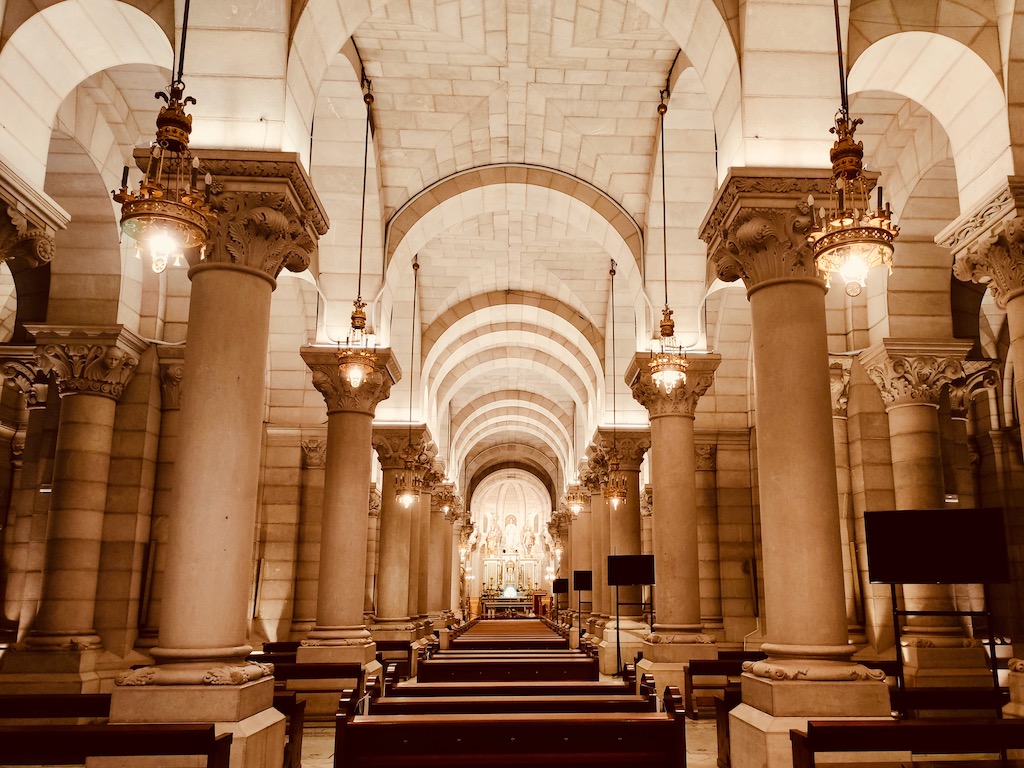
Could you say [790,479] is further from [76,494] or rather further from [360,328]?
[76,494]

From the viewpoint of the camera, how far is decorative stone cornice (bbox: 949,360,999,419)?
13180mm

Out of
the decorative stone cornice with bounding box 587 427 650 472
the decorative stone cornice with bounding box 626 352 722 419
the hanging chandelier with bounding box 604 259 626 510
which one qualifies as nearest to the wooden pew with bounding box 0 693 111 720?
the decorative stone cornice with bounding box 626 352 722 419

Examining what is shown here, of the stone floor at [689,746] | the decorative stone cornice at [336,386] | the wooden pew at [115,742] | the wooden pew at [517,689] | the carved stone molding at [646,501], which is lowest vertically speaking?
the stone floor at [689,746]

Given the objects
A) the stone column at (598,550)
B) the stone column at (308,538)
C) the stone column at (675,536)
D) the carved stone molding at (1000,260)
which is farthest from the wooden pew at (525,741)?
the stone column at (598,550)

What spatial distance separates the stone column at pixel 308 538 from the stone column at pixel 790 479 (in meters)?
11.7

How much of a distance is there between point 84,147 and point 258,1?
176 inches

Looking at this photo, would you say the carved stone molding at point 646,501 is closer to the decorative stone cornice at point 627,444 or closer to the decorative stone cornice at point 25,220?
the decorative stone cornice at point 627,444

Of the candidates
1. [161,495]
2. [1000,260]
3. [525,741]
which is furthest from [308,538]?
[1000,260]

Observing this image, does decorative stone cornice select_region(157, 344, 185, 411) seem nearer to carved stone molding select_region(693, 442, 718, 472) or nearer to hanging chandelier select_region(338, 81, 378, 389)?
hanging chandelier select_region(338, 81, 378, 389)

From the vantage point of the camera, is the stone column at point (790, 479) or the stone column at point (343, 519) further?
the stone column at point (343, 519)

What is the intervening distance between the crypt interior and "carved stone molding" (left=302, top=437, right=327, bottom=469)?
0.16ft

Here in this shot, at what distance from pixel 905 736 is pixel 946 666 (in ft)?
21.8

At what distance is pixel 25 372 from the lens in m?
12.6

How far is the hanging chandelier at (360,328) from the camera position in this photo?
35.0 ft
